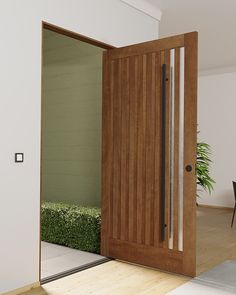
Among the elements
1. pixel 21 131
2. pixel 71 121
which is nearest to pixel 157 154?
pixel 21 131

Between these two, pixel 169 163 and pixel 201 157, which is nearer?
pixel 169 163

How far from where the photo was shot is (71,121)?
4887 millimetres

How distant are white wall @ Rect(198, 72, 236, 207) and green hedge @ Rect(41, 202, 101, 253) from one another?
13.0 feet

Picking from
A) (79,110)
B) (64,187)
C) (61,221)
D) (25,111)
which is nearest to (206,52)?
(79,110)

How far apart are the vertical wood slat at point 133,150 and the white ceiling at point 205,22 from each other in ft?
3.29

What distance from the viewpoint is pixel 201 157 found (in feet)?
19.8

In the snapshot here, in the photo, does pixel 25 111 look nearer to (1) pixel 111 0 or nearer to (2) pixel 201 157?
(1) pixel 111 0

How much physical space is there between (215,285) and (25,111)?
7.00 ft

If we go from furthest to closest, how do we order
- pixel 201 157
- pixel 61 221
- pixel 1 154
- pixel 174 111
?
pixel 201 157, pixel 61 221, pixel 174 111, pixel 1 154

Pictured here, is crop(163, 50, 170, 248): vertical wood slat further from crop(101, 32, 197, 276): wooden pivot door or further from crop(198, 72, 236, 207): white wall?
crop(198, 72, 236, 207): white wall

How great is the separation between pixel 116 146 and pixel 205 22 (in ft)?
7.20

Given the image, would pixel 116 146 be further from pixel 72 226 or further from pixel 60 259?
pixel 60 259

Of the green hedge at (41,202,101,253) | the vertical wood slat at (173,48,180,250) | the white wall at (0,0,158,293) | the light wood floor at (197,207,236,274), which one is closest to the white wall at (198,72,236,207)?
the light wood floor at (197,207,236,274)

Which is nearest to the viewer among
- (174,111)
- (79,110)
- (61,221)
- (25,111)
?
(25,111)
